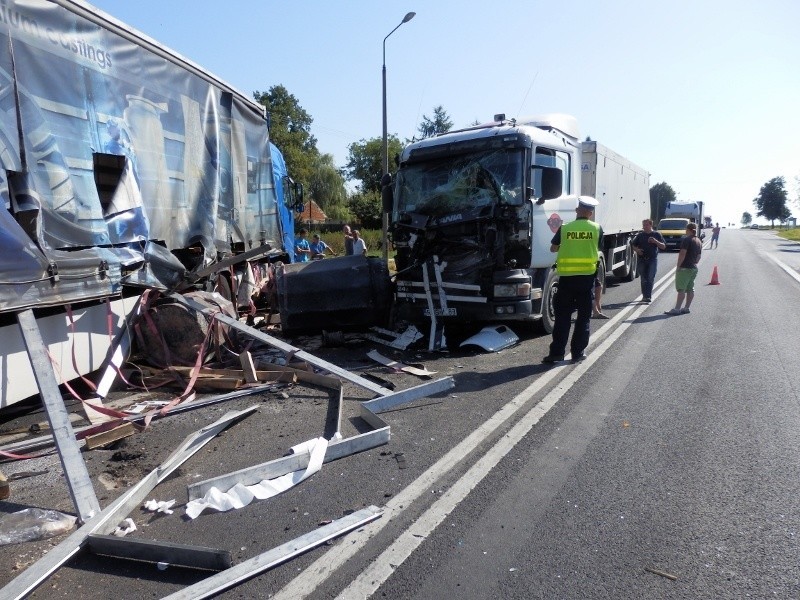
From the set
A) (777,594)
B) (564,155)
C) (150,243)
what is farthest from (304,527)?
(564,155)

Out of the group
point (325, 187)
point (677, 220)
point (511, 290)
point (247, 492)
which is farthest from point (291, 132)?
point (247, 492)

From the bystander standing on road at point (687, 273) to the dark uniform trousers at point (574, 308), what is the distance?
4.26 metres

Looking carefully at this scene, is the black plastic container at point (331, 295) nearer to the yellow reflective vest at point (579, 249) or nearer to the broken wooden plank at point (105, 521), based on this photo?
the yellow reflective vest at point (579, 249)

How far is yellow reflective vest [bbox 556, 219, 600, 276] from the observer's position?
7254 millimetres

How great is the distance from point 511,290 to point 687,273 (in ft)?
15.8

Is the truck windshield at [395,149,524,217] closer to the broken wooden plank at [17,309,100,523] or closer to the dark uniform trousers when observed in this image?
the dark uniform trousers

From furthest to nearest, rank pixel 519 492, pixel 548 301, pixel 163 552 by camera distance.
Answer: pixel 548 301 < pixel 519 492 < pixel 163 552

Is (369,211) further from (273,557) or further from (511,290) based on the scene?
(273,557)

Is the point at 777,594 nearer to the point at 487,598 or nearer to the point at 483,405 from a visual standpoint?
the point at 487,598

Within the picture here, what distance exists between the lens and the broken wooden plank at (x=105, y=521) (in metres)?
2.90

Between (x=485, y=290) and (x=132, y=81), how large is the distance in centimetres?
477

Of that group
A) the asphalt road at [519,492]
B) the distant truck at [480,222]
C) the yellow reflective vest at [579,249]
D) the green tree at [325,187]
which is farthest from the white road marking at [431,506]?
the green tree at [325,187]

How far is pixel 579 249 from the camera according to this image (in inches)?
287

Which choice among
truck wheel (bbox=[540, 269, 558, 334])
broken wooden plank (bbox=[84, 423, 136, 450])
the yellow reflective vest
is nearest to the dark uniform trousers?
the yellow reflective vest
